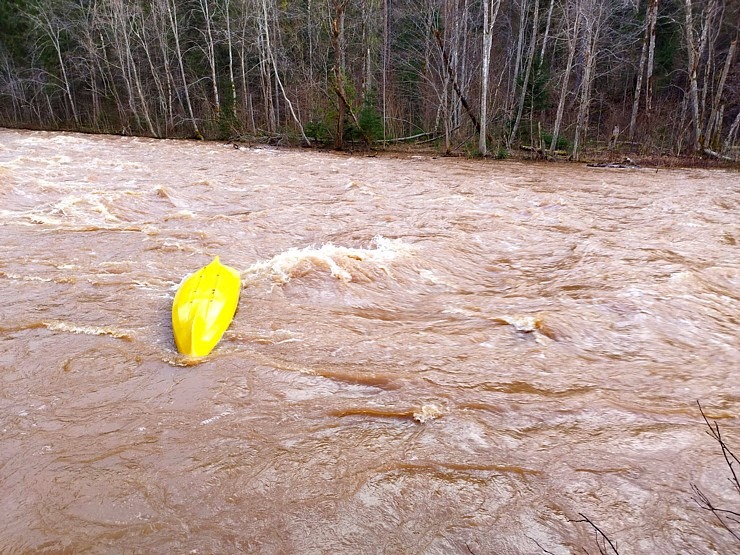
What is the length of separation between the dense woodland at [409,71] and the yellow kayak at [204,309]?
10839 mm

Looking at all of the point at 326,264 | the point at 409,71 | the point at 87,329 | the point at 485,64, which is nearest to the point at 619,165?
the point at 485,64

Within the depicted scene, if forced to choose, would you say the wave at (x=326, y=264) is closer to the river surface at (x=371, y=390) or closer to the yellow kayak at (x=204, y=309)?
the river surface at (x=371, y=390)

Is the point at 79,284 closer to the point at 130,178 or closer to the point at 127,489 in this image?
the point at 127,489

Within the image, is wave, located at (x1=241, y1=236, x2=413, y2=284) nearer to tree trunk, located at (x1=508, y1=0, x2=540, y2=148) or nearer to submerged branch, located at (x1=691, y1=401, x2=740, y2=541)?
submerged branch, located at (x1=691, y1=401, x2=740, y2=541)

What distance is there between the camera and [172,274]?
15.4ft

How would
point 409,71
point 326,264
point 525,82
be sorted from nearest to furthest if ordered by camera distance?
point 326,264 → point 525,82 → point 409,71

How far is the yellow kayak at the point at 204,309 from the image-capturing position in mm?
3377

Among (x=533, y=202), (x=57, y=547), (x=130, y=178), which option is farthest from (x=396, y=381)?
(x=130, y=178)

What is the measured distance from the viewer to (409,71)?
1806cm

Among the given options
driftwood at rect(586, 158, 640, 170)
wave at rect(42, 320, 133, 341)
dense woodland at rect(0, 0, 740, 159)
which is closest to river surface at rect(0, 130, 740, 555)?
wave at rect(42, 320, 133, 341)

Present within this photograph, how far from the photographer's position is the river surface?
209cm

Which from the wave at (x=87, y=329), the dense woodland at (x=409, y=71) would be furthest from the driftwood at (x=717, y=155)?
the wave at (x=87, y=329)

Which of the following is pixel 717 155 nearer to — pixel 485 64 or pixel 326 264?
pixel 485 64

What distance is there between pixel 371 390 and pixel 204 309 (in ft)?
4.59
